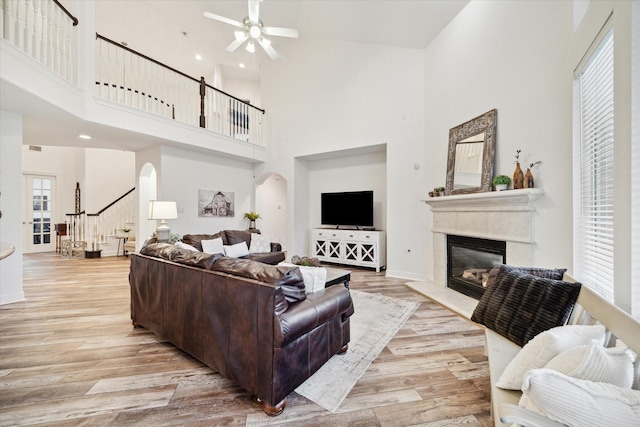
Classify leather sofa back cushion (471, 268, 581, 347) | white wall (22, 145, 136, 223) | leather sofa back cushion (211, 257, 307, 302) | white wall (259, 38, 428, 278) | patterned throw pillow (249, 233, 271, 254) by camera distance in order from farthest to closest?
white wall (22, 145, 136, 223)
patterned throw pillow (249, 233, 271, 254)
white wall (259, 38, 428, 278)
leather sofa back cushion (211, 257, 307, 302)
leather sofa back cushion (471, 268, 581, 347)

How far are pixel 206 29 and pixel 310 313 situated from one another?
752 cm

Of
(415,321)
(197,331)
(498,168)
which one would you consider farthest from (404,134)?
(197,331)

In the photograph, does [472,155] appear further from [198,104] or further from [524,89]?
[198,104]

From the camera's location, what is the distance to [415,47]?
4.74 m

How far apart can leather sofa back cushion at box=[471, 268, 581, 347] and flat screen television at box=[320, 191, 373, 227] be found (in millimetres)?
3811

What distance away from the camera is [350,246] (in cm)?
580

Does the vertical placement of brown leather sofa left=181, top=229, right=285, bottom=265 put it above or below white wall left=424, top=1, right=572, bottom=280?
below

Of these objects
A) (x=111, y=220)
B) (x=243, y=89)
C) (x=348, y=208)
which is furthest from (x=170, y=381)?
(x=243, y=89)

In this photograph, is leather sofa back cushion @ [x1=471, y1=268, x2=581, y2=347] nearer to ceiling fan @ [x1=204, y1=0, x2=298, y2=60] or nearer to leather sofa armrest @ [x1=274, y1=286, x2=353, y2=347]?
leather sofa armrest @ [x1=274, y1=286, x2=353, y2=347]

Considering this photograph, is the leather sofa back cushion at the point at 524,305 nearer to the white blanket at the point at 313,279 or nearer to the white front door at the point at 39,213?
the white blanket at the point at 313,279

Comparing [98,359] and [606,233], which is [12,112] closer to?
[98,359]

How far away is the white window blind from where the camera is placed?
1.71 m

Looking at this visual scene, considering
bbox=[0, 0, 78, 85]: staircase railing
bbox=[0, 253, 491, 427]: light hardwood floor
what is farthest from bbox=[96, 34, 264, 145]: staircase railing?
bbox=[0, 253, 491, 427]: light hardwood floor

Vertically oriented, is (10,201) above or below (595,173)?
below
